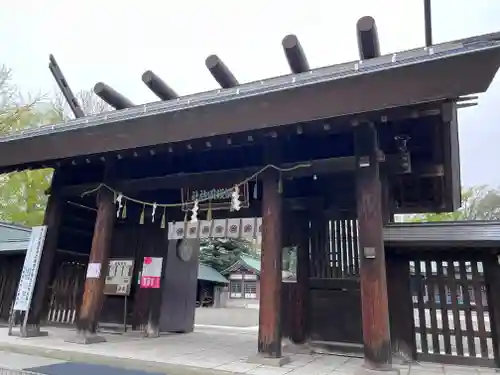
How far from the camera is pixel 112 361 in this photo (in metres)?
4.88

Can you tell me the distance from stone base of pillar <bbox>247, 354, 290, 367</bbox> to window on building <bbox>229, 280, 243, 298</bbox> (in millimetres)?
23412

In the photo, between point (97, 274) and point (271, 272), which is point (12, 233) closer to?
point (97, 274)

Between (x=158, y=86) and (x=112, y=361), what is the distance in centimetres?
442

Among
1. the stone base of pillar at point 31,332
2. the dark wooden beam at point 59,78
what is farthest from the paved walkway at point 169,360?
the dark wooden beam at point 59,78

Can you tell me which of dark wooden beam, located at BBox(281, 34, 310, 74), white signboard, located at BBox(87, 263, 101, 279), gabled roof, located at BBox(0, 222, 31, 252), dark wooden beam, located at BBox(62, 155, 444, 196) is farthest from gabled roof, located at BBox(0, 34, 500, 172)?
gabled roof, located at BBox(0, 222, 31, 252)

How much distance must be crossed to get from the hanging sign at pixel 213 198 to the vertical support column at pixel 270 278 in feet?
2.74

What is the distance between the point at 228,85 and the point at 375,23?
248cm

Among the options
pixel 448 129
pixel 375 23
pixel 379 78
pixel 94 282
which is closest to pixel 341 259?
pixel 448 129

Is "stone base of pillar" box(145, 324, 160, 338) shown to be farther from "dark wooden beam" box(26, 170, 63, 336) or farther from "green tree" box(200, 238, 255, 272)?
"green tree" box(200, 238, 255, 272)

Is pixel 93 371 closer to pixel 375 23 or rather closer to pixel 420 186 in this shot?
pixel 375 23

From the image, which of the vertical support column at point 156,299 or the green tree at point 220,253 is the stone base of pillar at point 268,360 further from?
the green tree at point 220,253

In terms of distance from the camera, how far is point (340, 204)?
22.5 ft

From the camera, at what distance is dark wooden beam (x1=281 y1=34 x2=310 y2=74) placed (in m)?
5.05

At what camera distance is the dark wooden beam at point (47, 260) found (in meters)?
6.92
